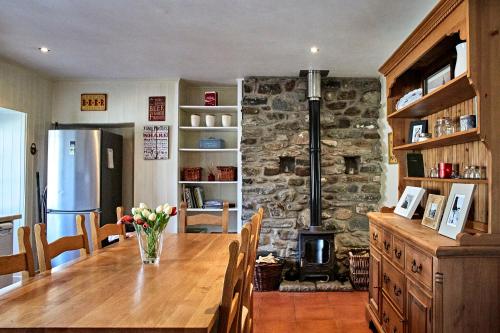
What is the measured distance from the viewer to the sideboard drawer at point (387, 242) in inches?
94.3

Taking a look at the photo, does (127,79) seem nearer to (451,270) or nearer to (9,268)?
(9,268)

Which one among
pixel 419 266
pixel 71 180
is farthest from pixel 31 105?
pixel 419 266

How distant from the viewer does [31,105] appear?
165 inches

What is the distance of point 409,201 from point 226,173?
7.72 feet

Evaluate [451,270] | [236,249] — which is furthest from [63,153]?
[451,270]

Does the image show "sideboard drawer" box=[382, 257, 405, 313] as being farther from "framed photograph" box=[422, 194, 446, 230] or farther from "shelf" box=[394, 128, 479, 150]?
"shelf" box=[394, 128, 479, 150]

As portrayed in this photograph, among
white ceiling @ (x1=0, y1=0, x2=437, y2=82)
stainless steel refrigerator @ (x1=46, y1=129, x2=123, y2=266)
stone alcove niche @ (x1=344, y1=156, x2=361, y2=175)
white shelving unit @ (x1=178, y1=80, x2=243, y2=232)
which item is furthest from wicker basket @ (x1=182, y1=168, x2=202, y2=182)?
stone alcove niche @ (x1=344, y1=156, x2=361, y2=175)

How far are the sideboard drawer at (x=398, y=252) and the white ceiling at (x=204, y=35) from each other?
62.5 inches

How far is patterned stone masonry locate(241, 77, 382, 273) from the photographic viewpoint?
4.35 meters

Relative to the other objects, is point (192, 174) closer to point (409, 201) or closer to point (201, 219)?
point (201, 219)

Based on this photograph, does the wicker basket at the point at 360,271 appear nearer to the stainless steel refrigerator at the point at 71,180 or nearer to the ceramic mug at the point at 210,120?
the ceramic mug at the point at 210,120

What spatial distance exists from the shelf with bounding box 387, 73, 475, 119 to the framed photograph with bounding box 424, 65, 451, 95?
11cm

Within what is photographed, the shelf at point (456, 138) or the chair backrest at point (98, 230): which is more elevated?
the shelf at point (456, 138)

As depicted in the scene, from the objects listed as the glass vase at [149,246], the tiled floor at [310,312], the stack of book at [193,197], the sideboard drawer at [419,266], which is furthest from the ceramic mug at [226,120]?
the sideboard drawer at [419,266]
